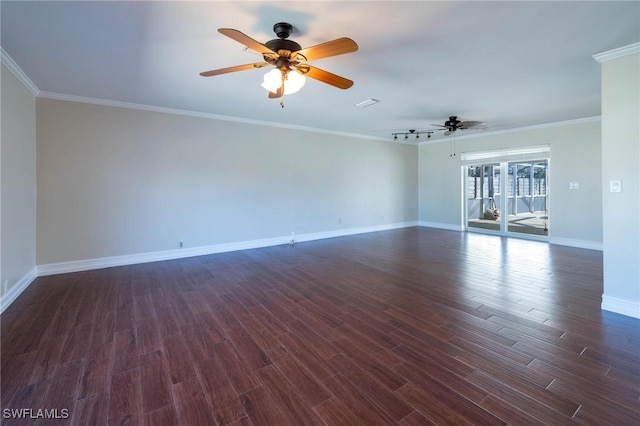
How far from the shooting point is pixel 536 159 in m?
6.41

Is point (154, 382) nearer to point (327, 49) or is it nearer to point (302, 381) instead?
point (302, 381)

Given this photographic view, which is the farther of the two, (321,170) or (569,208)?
(321,170)

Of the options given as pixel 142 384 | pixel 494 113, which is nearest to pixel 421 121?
pixel 494 113

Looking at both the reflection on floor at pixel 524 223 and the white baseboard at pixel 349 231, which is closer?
the white baseboard at pixel 349 231

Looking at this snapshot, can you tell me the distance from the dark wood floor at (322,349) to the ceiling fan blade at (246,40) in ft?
7.82

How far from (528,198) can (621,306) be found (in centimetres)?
568

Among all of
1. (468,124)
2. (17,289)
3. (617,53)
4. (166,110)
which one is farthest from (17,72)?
(468,124)

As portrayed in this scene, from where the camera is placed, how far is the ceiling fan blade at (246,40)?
1847mm

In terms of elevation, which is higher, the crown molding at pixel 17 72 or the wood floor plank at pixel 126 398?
the crown molding at pixel 17 72

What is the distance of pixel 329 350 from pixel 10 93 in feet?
15.0

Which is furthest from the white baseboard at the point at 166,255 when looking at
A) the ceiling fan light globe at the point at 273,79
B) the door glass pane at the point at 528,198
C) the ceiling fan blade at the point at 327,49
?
the door glass pane at the point at 528,198

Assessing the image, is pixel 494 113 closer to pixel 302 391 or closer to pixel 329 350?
pixel 329 350

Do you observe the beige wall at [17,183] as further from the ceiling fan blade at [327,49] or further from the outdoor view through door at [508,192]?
the outdoor view through door at [508,192]

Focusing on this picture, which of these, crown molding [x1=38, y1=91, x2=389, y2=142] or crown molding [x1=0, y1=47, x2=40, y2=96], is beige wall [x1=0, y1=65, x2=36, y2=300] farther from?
crown molding [x1=38, y1=91, x2=389, y2=142]
